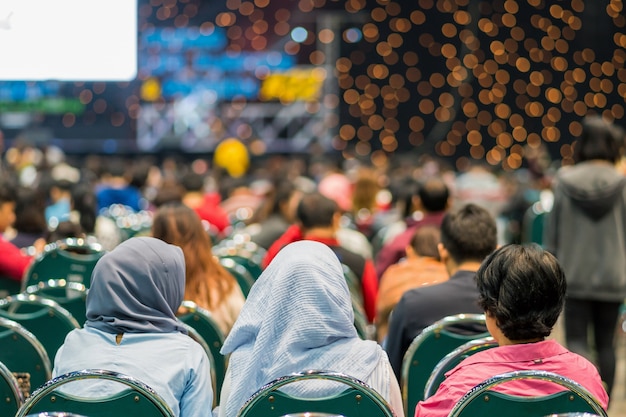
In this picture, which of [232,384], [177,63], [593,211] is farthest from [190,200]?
[177,63]

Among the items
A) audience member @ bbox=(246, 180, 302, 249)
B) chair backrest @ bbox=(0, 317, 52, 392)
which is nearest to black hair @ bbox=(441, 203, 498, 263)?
chair backrest @ bbox=(0, 317, 52, 392)

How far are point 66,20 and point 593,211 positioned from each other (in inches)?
344

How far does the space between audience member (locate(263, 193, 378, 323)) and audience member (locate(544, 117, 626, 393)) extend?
101cm

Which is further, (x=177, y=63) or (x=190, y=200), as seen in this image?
(x=177, y=63)

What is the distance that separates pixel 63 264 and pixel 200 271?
1192mm

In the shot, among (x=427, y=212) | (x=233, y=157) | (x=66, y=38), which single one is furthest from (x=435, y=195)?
(x=233, y=157)

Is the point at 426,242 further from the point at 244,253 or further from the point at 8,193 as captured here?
the point at 8,193

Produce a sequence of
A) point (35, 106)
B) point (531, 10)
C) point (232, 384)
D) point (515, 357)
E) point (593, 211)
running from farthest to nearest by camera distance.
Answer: point (35, 106), point (531, 10), point (593, 211), point (232, 384), point (515, 357)

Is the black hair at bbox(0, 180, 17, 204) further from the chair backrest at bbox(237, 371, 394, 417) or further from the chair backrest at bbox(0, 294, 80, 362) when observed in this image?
the chair backrest at bbox(237, 371, 394, 417)

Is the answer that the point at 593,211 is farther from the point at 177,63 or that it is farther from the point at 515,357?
the point at 177,63

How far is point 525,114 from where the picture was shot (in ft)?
59.8

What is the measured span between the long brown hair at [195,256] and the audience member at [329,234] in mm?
946

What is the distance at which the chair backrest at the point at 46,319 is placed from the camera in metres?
3.65

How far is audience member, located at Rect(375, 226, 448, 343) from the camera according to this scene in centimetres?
436
